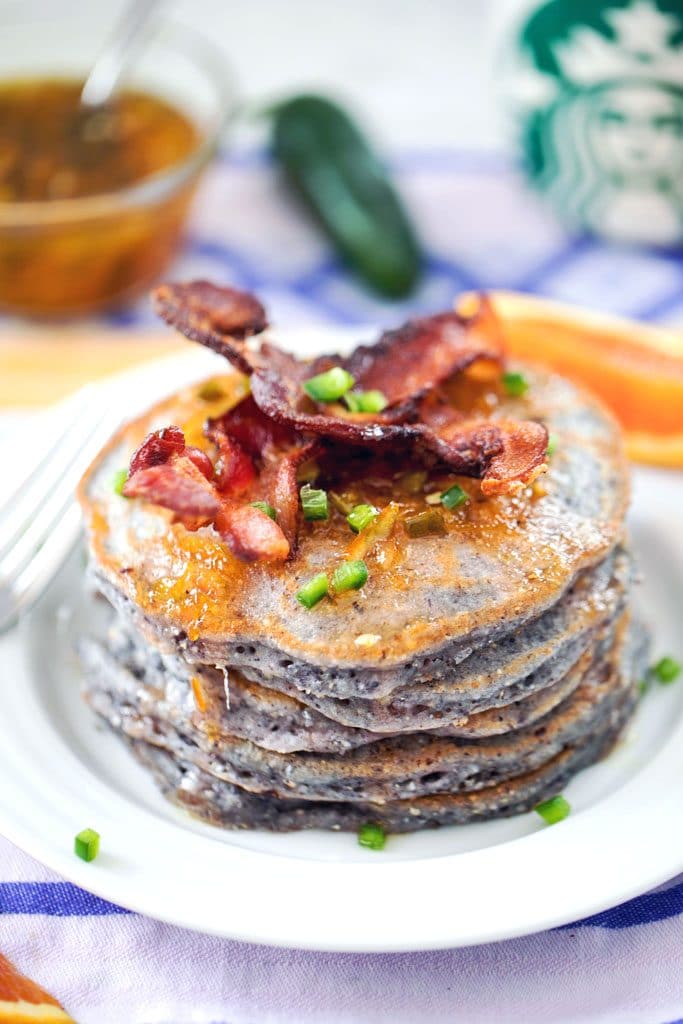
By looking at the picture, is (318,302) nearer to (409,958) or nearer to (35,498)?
(35,498)

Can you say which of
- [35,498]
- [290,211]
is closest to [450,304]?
[290,211]

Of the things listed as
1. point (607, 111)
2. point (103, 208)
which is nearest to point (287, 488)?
point (103, 208)

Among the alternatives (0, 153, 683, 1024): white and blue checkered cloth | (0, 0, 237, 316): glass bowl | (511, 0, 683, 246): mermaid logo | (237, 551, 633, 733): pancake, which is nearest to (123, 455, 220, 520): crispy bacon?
(237, 551, 633, 733): pancake

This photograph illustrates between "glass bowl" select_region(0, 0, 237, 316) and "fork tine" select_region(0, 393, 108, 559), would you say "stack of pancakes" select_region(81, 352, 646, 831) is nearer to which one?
"fork tine" select_region(0, 393, 108, 559)

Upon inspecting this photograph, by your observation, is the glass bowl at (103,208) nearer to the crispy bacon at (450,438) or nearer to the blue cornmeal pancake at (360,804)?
the crispy bacon at (450,438)

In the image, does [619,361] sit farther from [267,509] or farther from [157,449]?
[157,449]

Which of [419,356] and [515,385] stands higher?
[419,356]
